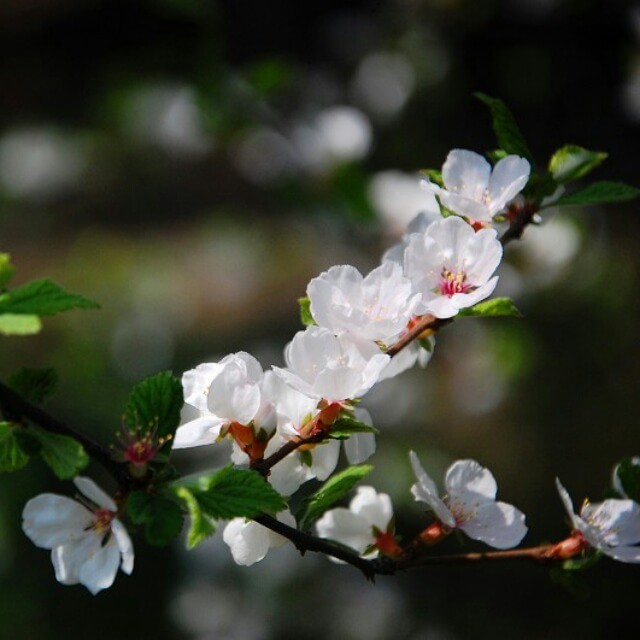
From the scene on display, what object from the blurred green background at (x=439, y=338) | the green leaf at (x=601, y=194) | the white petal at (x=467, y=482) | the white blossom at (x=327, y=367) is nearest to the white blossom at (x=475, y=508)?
the white petal at (x=467, y=482)

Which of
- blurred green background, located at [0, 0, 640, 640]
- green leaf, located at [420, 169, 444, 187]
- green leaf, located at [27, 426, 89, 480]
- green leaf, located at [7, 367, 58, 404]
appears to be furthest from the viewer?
blurred green background, located at [0, 0, 640, 640]

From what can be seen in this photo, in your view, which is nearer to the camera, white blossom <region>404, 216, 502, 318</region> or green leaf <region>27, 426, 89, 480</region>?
green leaf <region>27, 426, 89, 480</region>

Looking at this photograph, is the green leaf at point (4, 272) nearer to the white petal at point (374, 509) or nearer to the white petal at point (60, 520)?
the white petal at point (60, 520)

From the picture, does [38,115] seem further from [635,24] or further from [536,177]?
[536,177]

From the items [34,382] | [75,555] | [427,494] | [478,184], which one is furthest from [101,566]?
[478,184]

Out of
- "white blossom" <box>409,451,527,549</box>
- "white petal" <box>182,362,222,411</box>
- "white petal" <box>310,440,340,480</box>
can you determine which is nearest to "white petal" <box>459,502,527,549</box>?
"white blossom" <box>409,451,527,549</box>

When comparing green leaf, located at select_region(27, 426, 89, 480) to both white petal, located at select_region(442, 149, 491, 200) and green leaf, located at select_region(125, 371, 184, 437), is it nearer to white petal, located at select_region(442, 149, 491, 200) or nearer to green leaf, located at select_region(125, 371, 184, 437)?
green leaf, located at select_region(125, 371, 184, 437)
